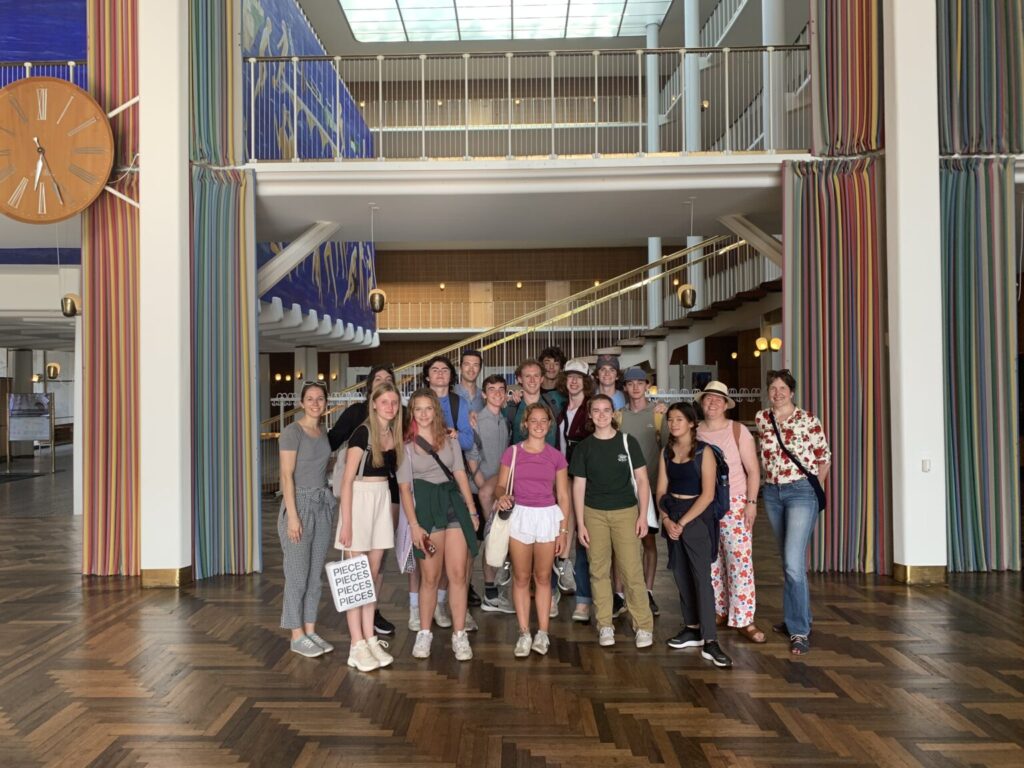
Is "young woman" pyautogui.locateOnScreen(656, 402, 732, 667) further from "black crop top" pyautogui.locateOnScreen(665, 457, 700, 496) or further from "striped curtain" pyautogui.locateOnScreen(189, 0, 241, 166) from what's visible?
"striped curtain" pyautogui.locateOnScreen(189, 0, 241, 166)

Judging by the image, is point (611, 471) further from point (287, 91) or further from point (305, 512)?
point (287, 91)

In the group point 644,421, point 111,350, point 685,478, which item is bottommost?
point 685,478

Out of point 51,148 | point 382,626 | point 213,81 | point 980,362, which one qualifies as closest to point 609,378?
point 382,626

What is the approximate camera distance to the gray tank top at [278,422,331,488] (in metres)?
3.75

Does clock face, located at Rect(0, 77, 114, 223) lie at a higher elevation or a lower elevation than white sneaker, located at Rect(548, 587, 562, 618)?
higher

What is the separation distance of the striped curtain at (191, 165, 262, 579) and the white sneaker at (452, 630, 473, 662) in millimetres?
2564

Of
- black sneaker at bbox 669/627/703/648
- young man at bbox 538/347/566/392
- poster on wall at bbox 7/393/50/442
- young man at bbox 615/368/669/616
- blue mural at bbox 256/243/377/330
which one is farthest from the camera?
poster on wall at bbox 7/393/50/442

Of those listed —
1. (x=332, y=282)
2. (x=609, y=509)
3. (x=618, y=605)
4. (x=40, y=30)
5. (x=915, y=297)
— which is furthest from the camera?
(x=332, y=282)

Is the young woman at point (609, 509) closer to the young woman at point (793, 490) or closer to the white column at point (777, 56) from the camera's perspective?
the young woman at point (793, 490)

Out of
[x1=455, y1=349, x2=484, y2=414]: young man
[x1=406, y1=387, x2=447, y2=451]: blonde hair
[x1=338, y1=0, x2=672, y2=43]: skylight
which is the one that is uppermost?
[x1=338, y1=0, x2=672, y2=43]: skylight

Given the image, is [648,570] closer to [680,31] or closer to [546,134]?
[680,31]

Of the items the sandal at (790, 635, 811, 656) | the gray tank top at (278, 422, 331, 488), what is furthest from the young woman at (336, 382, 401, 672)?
the sandal at (790, 635, 811, 656)

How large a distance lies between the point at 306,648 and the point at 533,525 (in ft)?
A: 4.31

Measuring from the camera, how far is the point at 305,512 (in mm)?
3785
